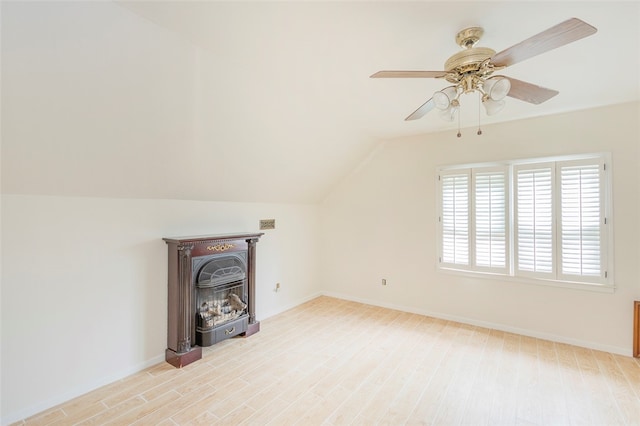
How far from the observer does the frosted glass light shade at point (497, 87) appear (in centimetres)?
170

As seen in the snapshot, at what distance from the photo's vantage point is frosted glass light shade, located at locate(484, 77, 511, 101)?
1.70 m

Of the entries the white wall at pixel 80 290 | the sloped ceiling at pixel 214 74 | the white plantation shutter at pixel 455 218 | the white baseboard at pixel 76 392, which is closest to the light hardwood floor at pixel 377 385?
the white baseboard at pixel 76 392

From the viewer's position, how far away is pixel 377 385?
103 inches

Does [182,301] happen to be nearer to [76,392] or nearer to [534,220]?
[76,392]

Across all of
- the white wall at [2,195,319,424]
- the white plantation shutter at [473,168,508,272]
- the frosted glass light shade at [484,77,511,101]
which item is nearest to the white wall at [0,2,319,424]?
the white wall at [2,195,319,424]

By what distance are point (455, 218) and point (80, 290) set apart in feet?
14.2

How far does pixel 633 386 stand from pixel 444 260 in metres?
2.08

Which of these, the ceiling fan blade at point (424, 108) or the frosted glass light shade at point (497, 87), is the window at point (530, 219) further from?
the frosted glass light shade at point (497, 87)

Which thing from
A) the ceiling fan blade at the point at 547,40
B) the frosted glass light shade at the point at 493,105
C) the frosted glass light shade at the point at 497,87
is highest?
the ceiling fan blade at the point at 547,40

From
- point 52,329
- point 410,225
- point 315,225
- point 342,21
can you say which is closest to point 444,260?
point 410,225

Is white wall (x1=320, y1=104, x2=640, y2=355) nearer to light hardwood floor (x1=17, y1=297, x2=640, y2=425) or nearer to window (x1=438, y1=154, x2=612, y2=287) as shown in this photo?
window (x1=438, y1=154, x2=612, y2=287)

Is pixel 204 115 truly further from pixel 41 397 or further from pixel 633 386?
pixel 633 386

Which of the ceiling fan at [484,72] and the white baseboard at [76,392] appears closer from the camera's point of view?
the ceiling fan at [484,72]

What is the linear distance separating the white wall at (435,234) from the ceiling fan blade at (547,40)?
247 cm
